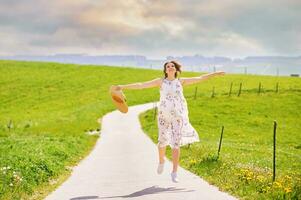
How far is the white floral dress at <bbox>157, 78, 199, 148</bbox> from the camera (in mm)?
12367

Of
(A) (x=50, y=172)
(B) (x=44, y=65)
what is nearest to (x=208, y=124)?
(A) (x=50, y=172)

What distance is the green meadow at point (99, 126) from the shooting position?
43.5 ft

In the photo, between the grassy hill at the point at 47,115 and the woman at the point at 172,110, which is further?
the grassy hill at the point at 47,115

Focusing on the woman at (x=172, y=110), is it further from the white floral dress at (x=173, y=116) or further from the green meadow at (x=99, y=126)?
the green meadow at (x=99, y=126)

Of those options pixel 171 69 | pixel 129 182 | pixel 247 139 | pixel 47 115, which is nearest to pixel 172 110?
pixel 171 69

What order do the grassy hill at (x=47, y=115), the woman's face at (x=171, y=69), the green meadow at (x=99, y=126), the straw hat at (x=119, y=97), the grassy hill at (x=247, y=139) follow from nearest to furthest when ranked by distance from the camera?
the grassy hill at (x=247, y=139) < the woman's face at (x=171, y=69) < the straw hat at (x=119, y=97) < the green meadow at (x=99, y=126) < the grassy hill at (x=47, y=115)

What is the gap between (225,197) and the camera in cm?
1097

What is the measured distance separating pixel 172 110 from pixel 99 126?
32.8 meters

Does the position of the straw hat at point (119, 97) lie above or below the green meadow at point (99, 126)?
above

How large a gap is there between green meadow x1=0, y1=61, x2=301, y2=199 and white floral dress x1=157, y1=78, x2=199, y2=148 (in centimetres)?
151

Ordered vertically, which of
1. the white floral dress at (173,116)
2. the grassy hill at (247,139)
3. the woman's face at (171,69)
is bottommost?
the grassy hill at (247,139)

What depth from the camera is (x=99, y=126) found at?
44.8 meters

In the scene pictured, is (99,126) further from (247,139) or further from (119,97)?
(119,97)

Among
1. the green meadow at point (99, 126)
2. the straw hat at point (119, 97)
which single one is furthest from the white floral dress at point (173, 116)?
the green meadow at point (99, 126)
